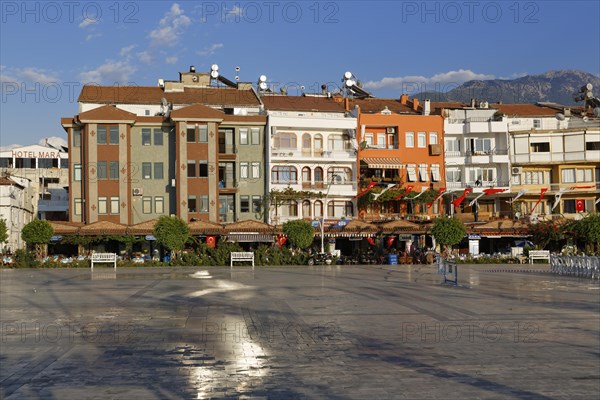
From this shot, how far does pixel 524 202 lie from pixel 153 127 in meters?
33.2

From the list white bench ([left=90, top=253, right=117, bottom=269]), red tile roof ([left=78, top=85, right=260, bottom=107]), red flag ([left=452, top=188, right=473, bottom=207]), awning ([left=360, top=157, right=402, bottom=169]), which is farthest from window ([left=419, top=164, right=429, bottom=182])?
white bench ([left=90, top=253, right=117, bottom=269])

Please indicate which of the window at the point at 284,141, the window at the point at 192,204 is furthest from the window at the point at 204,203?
the window at the point at 284,141

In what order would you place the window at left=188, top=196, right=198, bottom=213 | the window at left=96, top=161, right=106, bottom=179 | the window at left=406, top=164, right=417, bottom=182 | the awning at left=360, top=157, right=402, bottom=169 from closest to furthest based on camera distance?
the window at left=96, top=161, right=106, bottom=179
the window at left=188, top=196, right=198, bottom=213
the awning at left=360, top=157, right=402, bottom=169
the window at left=406, top=164, right=417, bottom=182

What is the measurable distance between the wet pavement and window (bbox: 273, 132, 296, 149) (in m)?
37.7

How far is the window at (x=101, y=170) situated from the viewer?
194 feet

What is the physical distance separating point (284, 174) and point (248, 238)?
8741 mm

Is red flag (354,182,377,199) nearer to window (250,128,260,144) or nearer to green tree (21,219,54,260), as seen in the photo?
window (250,128,260,144)

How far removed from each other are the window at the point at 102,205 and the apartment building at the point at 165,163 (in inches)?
3.0

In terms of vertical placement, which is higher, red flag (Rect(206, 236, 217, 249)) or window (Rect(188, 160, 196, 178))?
window (Rect(188, 160, 196, 178))

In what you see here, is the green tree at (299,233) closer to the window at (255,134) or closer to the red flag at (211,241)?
the red flag at (211,241)

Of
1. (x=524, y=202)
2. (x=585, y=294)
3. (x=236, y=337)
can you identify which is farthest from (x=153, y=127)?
(x=236, y=337)

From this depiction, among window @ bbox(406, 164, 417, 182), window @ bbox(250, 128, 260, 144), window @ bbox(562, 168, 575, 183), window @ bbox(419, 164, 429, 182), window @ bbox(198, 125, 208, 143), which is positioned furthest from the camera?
window @ bbox(562, 168, 575, 183)

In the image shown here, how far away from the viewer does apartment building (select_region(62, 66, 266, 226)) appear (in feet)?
194

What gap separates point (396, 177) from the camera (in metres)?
65.3
